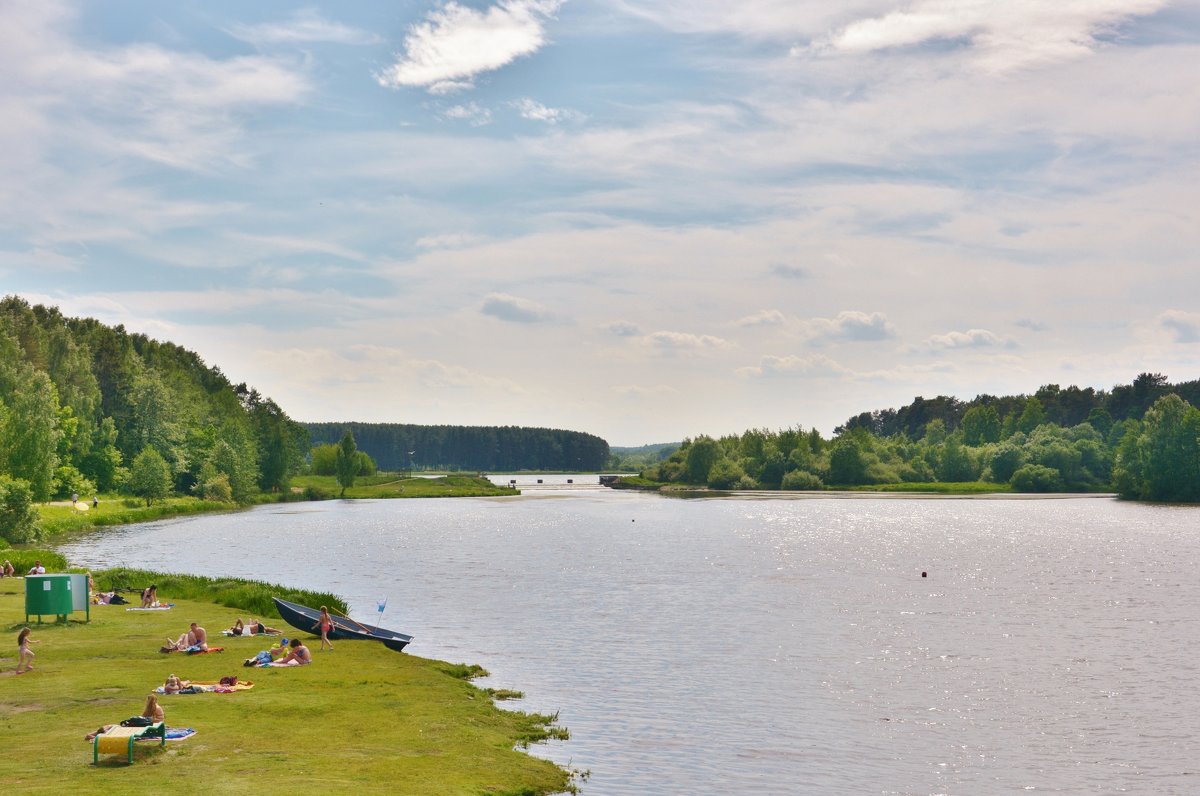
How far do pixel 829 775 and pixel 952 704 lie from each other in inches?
462

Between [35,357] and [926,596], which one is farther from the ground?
[35,357]

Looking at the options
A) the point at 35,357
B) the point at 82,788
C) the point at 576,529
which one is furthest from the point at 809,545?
the point at 35,357

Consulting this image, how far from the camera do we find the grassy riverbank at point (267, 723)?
2509cm

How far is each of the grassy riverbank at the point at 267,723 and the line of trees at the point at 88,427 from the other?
204ft

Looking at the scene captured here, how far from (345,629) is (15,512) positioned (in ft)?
201

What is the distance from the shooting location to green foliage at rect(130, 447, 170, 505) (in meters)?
157

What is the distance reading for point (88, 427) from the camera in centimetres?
15200

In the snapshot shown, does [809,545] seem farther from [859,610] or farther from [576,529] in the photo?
[859,610]

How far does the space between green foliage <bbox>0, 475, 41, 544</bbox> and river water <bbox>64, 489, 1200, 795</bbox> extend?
7.42m

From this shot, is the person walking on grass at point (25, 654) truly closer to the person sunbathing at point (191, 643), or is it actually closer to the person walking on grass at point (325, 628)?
the person sunbathing at point (191, 643)

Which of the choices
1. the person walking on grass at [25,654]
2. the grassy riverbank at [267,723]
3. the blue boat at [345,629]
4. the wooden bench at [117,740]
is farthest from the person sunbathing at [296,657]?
the wooden bench at [117,740]

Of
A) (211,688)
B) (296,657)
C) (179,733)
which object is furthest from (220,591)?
A: (179,733)

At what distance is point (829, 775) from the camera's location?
30.3m

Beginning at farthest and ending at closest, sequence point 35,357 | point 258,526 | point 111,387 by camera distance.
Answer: point 111,387
point 35,357
point 258,526
